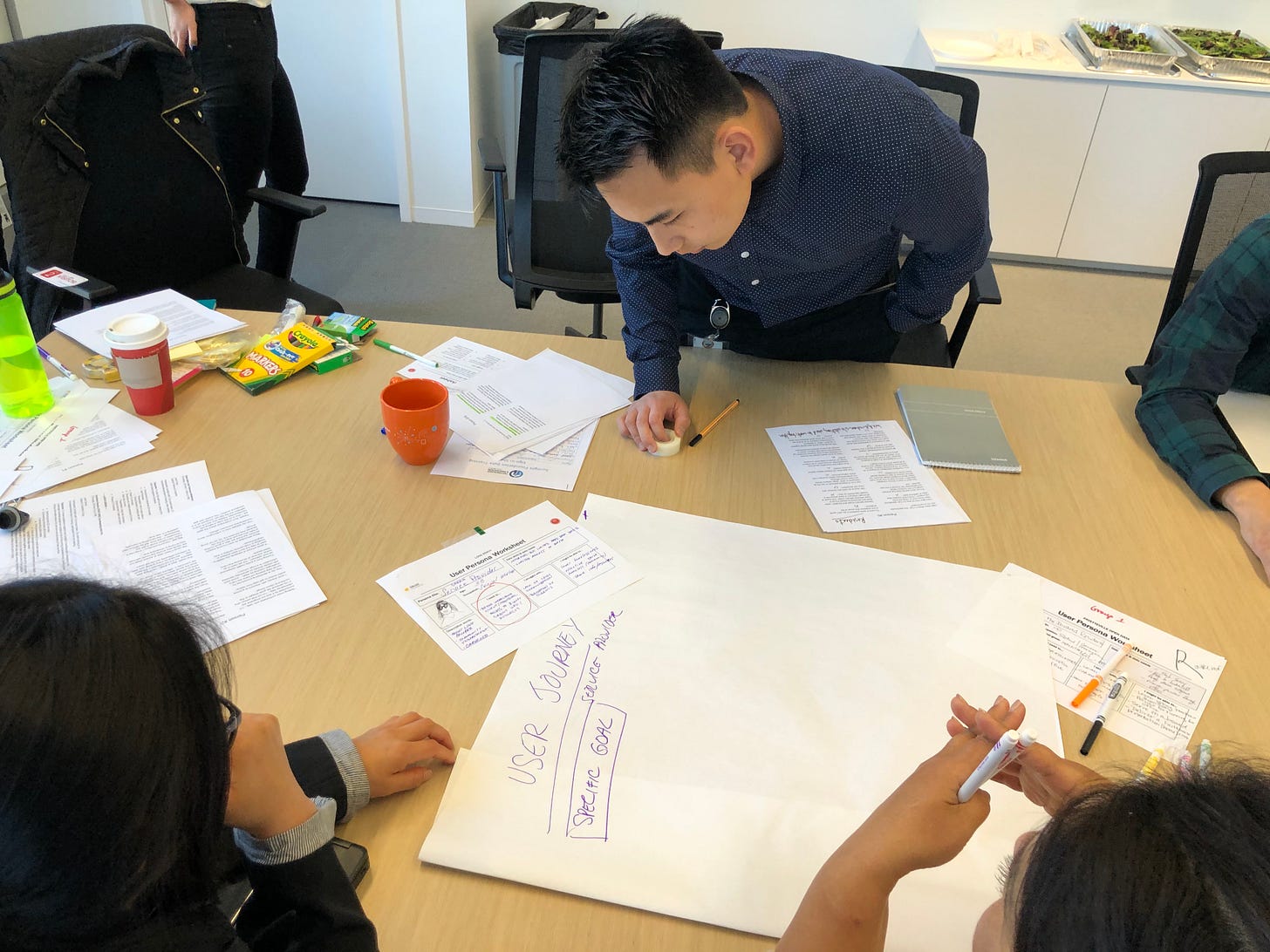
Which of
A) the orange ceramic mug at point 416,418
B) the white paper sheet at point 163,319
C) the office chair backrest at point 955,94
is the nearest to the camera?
the orange ceramic mug at point 416,418

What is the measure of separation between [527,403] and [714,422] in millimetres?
285

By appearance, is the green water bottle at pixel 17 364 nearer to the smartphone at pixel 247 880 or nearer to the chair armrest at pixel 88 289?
the chair armrest at pixel 88 289

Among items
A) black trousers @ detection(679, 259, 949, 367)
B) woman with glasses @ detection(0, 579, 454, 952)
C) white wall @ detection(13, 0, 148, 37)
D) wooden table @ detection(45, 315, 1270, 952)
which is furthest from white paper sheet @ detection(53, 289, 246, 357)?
white wall @ detection(13, 0, 148, 37)

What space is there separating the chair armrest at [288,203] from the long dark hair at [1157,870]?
6.30 ft

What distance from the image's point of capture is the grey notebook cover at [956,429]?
1212mm

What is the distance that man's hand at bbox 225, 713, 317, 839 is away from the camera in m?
0.69

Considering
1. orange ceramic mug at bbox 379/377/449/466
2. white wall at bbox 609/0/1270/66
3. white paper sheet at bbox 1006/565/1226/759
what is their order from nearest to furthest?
white paper sheet at bbox 1006/565/1226/759 < orange ceramic mug at bbox 379/377/449/466 < white wall at bbox 609/0/1270/66

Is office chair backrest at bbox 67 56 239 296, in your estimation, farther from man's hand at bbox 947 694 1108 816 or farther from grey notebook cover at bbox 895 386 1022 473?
man's hand at bbox 947 694 1108 816

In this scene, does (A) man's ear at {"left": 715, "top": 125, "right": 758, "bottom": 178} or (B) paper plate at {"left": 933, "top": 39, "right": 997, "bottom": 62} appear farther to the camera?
(B) paper plate at {"left": 933, "top": 39, "right": 997, "bottom": 62}

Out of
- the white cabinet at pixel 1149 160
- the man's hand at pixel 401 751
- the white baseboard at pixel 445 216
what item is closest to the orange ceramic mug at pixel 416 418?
the man's hand at pixel 401 751

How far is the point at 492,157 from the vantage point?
203 cm

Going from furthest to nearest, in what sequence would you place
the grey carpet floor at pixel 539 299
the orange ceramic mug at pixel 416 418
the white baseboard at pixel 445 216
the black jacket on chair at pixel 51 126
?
the white baseboard at pixel 445 216 < the grey carpet floor at pixel 539 299 < the black jacket on chair at pixel 51 126 < the orange ceramic mug at pixel 416 418

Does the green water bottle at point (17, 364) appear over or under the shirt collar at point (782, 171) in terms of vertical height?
under

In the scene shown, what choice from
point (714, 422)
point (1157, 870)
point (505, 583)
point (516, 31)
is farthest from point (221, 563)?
point (516, 31)
